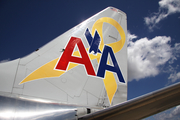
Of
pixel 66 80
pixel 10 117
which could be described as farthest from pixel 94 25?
pixel 10 117

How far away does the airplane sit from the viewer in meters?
1.78

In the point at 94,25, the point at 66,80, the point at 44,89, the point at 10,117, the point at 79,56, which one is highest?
the point at 94,25

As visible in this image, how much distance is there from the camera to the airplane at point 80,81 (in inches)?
70.1

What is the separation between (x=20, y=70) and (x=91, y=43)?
8.30ft

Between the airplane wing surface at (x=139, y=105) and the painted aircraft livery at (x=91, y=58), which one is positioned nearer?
the airplane wing surface at (x=139, y=105)

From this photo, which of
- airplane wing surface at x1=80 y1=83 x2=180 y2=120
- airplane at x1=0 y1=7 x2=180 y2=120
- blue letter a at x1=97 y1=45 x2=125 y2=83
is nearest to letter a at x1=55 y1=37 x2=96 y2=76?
airplane at x1=0 y1=7 x2=180 y2=120

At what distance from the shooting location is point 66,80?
3781 mm

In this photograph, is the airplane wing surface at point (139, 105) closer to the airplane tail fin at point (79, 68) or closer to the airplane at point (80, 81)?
the airplane at point (80, 81)

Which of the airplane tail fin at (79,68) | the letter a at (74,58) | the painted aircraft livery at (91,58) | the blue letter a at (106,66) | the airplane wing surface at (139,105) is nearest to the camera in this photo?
the airplane wing surface at (139,105)

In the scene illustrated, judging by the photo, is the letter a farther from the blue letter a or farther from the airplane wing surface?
the airplane wing surface

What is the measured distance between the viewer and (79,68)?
4133 mm

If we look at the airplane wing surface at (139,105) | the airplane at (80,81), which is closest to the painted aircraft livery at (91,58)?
the airplane at (80,81)

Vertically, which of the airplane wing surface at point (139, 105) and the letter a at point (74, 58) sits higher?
the letter a at point (74, 58)

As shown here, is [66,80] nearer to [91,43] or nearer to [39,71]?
[39,71]
